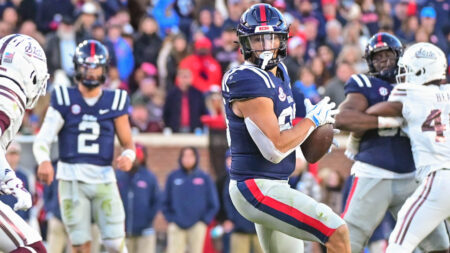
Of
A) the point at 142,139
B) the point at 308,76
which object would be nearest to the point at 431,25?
the point at 308,76

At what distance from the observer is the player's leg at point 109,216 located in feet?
26.4

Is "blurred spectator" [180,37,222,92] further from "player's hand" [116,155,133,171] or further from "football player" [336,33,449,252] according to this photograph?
"football player" [336,33,449,252]

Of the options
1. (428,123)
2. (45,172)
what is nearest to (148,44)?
(45,172)

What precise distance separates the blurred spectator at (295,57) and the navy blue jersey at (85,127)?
552cm

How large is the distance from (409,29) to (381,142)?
24.8 ft

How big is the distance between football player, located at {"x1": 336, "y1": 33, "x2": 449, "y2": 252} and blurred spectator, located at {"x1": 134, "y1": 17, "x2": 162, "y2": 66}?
6.58 metres

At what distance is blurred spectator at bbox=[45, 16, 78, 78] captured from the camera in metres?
12.9

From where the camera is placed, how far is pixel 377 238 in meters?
9.64

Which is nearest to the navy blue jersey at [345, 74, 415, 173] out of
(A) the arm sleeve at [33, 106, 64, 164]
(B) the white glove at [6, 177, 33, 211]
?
(A) the arm sleeve at [33, 106, 64, 164]

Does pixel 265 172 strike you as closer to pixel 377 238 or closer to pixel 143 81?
pixel 377 238

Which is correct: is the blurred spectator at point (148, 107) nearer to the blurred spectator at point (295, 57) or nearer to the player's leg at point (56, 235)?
the blurred spectator at point (295, 57)

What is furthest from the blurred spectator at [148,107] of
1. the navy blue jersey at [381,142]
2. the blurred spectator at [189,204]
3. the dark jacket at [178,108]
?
the navy blue jersey at [381,142]

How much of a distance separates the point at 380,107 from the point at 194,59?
6.24 m

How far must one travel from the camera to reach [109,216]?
809 centimetres
